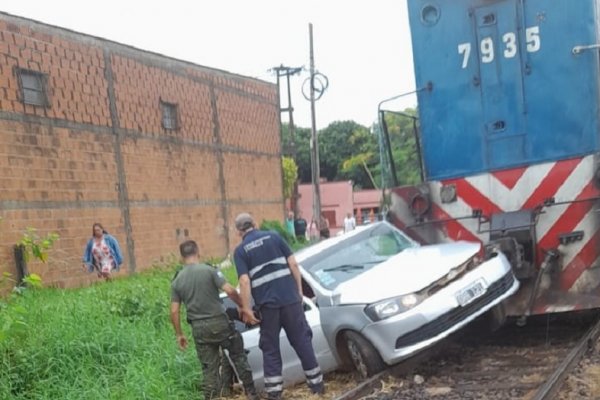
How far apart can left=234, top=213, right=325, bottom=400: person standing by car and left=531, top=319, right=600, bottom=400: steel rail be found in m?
1.89

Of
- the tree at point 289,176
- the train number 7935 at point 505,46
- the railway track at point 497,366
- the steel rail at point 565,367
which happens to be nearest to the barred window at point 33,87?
the train number 7935 at point 505,46

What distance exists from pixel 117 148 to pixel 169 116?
2.82m

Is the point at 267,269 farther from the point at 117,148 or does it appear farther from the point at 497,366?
the point at 117,148

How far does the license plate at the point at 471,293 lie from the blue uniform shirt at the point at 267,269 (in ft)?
4.56

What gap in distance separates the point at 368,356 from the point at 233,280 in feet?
19.8

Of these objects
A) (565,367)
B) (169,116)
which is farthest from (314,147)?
(565,367)

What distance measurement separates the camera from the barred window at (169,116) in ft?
57.1

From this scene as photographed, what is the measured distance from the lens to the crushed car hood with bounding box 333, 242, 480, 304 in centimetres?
572

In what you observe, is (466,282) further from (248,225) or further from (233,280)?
(233,280)

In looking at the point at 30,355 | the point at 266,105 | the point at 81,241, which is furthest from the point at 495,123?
the point at 266,105

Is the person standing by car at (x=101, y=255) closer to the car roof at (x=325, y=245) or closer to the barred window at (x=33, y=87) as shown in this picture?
the barred window at (x=33, y=87)

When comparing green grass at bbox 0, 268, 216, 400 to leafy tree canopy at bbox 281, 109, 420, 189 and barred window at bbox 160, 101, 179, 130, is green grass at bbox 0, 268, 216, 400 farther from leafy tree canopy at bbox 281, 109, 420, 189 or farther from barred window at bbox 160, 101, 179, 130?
leafy tree canopy at bbox 281, 109, 420, 189

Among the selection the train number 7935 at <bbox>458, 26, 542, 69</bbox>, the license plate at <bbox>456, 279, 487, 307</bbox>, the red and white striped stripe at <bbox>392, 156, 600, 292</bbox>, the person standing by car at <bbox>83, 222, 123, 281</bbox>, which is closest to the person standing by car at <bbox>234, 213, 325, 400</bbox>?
the license plate at <bbox>456, 279, 487, 307</bbox>

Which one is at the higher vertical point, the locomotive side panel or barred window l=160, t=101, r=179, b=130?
barred window l=160, t=101, r=179, b=130
